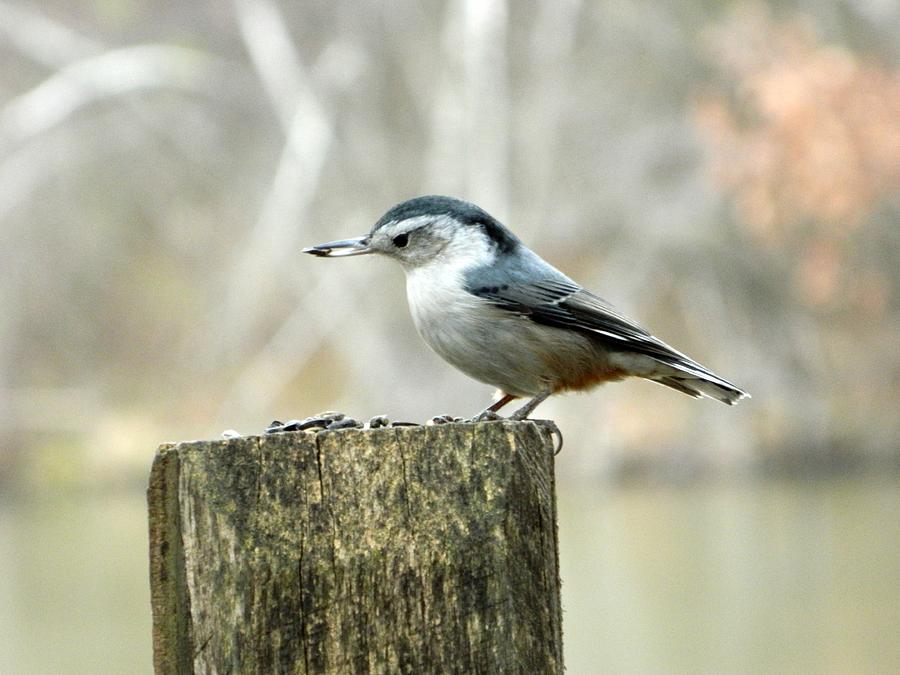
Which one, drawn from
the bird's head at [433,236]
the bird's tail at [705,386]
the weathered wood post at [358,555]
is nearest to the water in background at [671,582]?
the bird's tail at [705,386]

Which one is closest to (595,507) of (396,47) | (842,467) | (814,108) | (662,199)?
(842,467)

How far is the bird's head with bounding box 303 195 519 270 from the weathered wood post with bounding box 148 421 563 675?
4.99ft

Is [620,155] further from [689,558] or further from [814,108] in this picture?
[689,558]

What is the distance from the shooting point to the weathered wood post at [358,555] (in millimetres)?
1699

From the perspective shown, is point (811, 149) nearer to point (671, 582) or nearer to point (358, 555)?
point (671, 582)

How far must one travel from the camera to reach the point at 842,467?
10602 millimetres

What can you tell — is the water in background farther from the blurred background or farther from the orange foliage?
the orange foliage

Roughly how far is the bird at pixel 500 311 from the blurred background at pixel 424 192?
612 cm

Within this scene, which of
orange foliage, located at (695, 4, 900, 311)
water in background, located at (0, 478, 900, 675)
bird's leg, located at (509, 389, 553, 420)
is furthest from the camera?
orange foliage, located at (695, 4, 900, 311)

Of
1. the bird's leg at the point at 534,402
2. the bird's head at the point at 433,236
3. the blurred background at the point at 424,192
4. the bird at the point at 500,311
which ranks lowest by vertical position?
the bird's leg at the point at 534,402

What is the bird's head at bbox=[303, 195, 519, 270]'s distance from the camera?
3234 mm

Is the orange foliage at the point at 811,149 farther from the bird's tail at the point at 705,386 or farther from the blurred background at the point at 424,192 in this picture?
the bird's tail at the point at 705,386

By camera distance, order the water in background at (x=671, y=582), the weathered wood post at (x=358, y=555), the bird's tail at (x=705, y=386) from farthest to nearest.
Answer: the water in background at (x=671, y=582) → the bird's tail at (x=705, y=386) → the weathered wood post at (x=358, y=555)

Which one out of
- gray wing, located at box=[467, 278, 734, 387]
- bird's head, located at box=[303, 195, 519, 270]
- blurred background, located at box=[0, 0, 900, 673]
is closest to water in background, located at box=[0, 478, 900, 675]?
blurred background, located at box=[0, 0, 900, 673]
